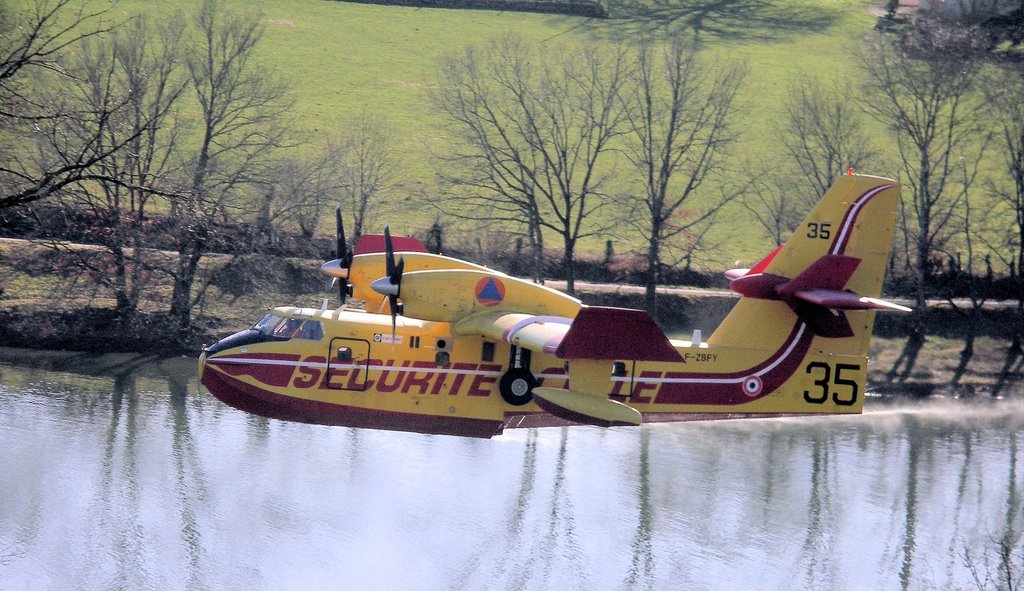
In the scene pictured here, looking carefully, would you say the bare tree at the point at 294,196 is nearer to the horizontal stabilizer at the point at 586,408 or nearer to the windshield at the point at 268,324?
the windshield at the point at 268,324

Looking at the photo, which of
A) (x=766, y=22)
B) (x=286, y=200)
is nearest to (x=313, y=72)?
(x=286, y=200)

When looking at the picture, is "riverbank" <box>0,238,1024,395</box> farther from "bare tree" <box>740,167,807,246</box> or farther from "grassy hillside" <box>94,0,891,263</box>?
"grassy hillside" <box>94,0,891,263</box>

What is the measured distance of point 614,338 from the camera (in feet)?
64.3

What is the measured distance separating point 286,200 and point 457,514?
63.0 feet

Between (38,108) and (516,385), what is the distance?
1330 cm

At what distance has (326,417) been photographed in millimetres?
23953

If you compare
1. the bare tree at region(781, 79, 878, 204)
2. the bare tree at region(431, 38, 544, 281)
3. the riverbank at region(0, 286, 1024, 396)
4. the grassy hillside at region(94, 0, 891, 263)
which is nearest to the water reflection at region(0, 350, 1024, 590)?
the riverbank at region(0, 286, 1024, 396)

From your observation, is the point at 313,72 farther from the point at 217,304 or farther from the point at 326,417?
the point at 326,417

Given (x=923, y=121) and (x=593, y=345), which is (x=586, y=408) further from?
(x=923, y=121)

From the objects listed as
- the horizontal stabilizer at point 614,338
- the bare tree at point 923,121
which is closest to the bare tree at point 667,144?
the bare tree at point 923,121

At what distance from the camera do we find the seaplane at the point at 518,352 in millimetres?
23438

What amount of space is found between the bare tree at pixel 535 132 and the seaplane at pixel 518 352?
19.9 meters

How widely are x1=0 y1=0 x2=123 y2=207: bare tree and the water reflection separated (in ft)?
24.7

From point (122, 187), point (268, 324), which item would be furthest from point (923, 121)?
point (268, 324)
